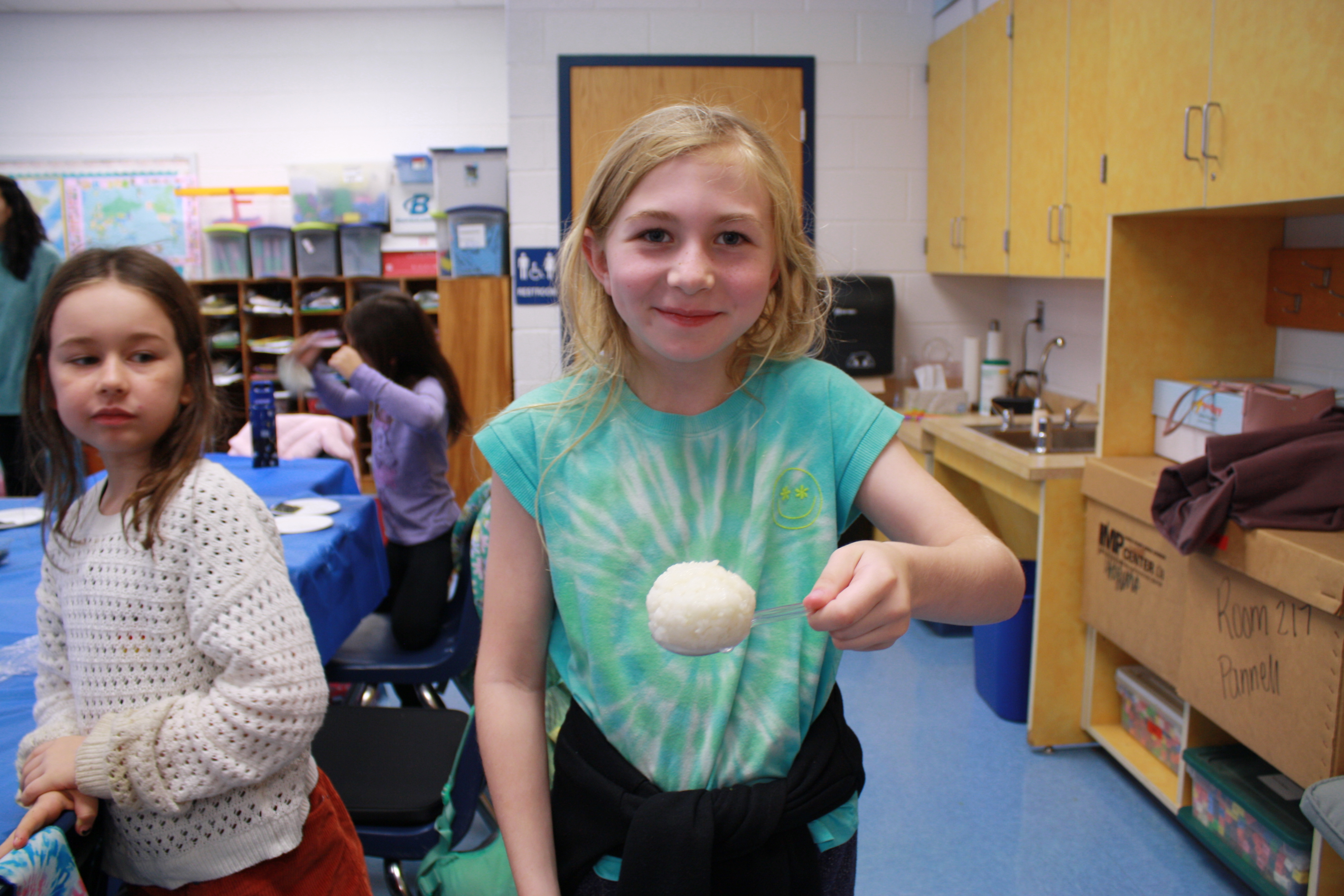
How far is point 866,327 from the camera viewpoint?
414cm

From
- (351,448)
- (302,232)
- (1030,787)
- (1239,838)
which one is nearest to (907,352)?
(1030,787)

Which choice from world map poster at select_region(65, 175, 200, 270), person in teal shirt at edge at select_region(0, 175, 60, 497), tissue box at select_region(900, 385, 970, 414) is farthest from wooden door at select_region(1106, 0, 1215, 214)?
world map poster at select_region(65, 175, 200, 270)

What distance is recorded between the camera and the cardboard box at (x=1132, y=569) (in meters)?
2.23

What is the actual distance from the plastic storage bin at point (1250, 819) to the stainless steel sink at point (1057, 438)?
99cm

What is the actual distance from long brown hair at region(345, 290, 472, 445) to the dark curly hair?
51.3 inches

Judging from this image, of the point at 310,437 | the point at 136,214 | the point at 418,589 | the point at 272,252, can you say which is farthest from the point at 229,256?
the point at 418,589

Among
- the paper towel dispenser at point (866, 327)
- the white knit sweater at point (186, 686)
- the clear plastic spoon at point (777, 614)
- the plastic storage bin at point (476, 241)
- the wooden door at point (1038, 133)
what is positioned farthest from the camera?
the plastic storage bin at point (476, 241)

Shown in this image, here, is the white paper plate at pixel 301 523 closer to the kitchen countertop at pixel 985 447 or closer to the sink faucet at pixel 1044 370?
the kitchen countertop at pixel 985 447

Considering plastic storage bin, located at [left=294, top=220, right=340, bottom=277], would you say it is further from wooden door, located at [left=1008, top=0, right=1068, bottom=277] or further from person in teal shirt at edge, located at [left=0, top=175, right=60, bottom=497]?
wooden door, located at [left=1008, top=0, right=1068, bottom=277]

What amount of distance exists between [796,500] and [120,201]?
6879 mm

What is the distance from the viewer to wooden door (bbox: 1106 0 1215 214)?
2.09 metres

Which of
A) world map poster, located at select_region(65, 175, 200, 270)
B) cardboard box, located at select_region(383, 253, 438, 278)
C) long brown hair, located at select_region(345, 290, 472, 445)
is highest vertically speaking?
world map poster, located at select_region(65, 175, 200, 270)

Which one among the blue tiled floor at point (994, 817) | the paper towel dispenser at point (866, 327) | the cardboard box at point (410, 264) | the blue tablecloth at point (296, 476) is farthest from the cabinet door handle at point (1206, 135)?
the cardboard box at point (410, 264)

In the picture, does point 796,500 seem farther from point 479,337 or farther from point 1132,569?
point 479,337
